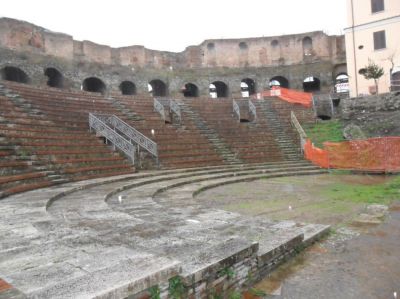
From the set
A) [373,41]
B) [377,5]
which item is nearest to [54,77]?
[373,41]

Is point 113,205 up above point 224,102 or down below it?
below

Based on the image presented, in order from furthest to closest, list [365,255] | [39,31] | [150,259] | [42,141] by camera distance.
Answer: [39,31] < [42,141] < [365,255] < [150,259]

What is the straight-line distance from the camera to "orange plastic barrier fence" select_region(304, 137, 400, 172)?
13570 millimetres

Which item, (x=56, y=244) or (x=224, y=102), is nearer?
(x=56, y=244)

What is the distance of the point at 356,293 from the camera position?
12.2 feet

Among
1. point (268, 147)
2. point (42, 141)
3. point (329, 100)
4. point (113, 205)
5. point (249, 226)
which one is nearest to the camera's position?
point (249, 226)

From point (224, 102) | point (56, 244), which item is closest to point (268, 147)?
point (224, 102)

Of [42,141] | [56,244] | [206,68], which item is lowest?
[56,244]

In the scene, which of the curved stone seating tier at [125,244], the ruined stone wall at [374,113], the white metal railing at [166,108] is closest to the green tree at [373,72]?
the ruined stone wall at [374,113]

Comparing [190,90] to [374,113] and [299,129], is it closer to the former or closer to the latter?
[299,129]

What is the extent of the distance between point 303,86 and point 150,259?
123 feet

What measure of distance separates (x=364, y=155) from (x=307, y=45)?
1053 inches

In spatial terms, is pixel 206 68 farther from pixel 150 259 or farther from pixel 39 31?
pixel 150 259

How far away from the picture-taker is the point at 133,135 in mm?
15703
